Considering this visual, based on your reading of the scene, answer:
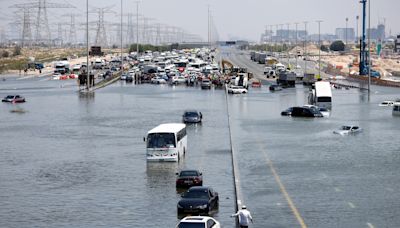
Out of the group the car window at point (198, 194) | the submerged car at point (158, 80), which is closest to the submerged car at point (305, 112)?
the car window at point (198, 194)

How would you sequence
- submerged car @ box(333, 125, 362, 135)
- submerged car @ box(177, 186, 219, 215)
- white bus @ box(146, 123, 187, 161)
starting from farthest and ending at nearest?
submerged car @ box(333, 125, 362, 135)
white bus @ box(146, 123, 187, 161)
submerged car @ box(177, 186, 219, 215)

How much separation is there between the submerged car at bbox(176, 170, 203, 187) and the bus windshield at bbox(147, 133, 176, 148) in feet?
21.1

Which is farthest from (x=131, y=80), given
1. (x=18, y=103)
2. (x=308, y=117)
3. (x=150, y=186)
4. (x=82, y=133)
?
(x=150, y=186)

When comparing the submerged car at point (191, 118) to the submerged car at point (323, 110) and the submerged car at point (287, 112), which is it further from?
the submerged car at point (323, 110)

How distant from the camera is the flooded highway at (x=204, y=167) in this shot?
29.8 meters

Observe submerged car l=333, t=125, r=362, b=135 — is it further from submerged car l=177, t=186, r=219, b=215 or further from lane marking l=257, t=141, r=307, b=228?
submerged car l=177, t=186, r=219, b=215

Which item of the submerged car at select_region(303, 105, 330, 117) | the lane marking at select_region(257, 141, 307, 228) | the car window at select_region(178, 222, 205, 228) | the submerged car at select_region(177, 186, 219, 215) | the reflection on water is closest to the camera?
the car window at select_region(178, 222, 205, 228)

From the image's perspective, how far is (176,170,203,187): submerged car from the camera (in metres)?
34.6

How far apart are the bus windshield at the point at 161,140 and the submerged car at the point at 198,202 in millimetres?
11135

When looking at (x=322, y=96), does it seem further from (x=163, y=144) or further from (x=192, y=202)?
(x=192, y=202)

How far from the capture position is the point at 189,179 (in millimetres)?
34750

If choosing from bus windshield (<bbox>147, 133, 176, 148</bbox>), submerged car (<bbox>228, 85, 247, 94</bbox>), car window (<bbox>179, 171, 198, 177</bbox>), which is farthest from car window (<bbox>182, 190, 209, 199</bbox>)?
submerged car (<bbox>228, 85, 247, 94</bbox>)

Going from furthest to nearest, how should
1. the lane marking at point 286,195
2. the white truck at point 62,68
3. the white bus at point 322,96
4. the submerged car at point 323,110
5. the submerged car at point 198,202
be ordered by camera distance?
the white truck at point 62,68 < the white bus at point 322,96 < the submerged car at point 323,110 < the submerged car at point 198,202 < the lane marking at point 286,195

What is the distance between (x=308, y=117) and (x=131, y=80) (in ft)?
209
